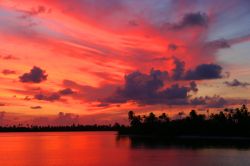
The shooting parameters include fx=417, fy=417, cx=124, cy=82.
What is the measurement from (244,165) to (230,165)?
2.69 m

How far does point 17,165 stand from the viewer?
301ft

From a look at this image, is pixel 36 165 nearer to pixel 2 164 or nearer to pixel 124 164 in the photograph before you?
pixel 2 164

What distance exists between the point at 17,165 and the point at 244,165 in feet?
158

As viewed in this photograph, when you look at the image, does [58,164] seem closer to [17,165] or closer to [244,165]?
[17,165]

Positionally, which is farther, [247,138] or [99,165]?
[247,138]

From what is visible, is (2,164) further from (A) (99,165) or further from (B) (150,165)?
(B) (150,165)

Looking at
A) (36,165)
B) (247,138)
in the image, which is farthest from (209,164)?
(247,138)

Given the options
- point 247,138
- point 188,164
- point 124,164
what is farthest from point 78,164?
point 247,138

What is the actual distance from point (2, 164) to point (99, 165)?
22305 mm

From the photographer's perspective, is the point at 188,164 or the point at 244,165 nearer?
the point at 244,165

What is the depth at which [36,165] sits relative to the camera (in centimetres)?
9212

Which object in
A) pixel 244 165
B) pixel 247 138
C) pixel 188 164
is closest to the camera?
pixel 244 165

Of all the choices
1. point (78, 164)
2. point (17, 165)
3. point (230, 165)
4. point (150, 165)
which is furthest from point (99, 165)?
point (230, 165)

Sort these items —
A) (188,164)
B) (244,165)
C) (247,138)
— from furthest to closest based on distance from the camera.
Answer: (247,138) → (188,164) → (244,165)
